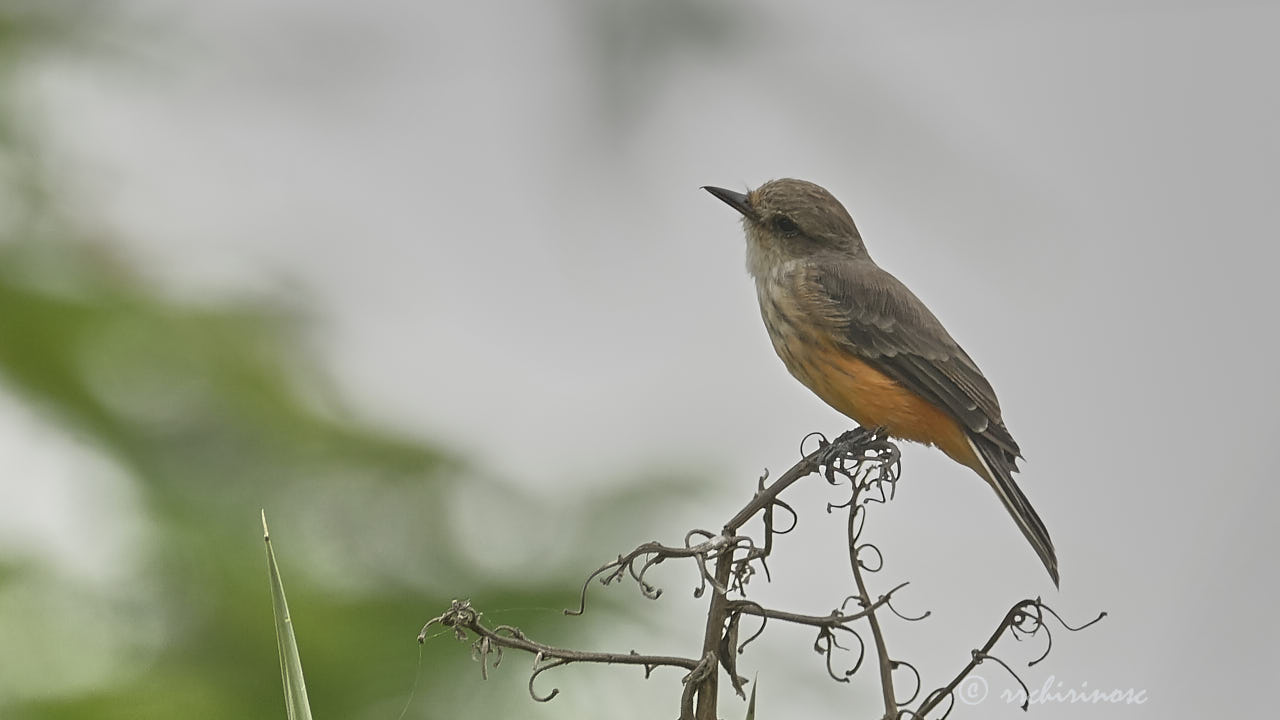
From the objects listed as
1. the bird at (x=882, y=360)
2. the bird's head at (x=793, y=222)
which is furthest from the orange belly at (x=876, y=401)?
the bird's head at (x=793, y=222)

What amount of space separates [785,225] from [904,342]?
29 cm

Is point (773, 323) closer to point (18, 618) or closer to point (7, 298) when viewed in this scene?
point (18, 618)

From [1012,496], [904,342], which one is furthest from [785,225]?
[1012,496]

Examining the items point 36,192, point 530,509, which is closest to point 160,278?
point 36,192

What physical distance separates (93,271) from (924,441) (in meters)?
1.63

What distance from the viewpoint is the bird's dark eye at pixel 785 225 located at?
1803mm

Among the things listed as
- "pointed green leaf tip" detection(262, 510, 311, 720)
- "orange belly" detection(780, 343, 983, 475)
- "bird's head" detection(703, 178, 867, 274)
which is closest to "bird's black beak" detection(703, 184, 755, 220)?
"bird's head" detection(703, 178, 867, 274)

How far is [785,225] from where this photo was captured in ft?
5.94

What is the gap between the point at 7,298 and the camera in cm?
216

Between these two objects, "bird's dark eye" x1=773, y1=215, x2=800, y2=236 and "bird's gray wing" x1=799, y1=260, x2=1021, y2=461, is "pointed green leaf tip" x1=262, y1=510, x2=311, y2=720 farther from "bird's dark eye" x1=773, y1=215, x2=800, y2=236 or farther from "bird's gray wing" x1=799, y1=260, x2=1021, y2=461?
"bird's dark eye" x1=773, y1=215, x2=800, y2=236

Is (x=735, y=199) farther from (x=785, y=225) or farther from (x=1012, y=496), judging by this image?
(x=1012, y=496)

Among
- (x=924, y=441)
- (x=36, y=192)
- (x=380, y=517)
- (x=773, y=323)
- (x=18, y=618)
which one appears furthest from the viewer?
(x=36, y=192)

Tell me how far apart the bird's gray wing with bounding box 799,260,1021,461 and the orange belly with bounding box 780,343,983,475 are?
1 cm

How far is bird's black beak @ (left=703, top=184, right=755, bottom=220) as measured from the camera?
5.56 ft
